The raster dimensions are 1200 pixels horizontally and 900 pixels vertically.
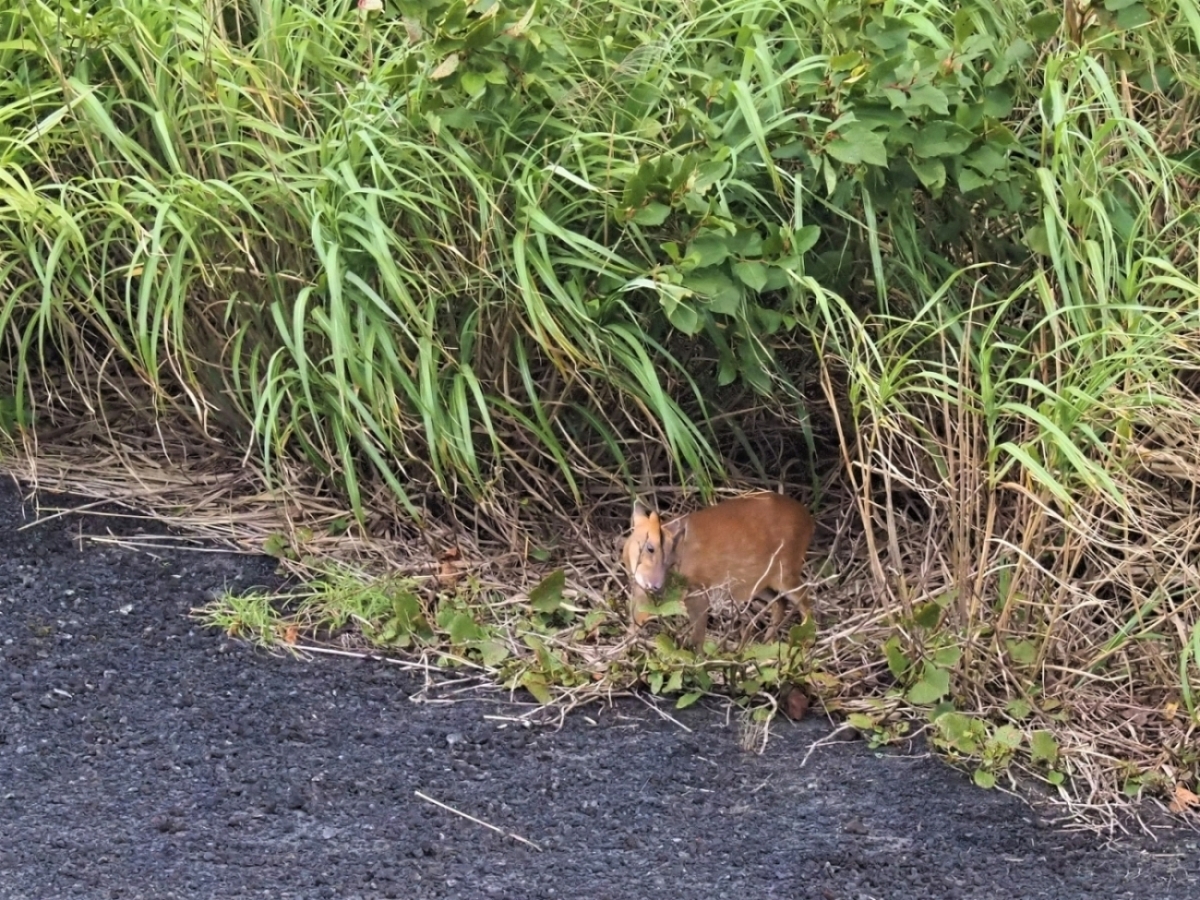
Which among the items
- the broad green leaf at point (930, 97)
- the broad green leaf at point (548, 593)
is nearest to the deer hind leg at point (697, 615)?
the broad green leaf at point (548, 593)

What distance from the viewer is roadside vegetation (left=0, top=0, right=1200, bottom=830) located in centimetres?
289

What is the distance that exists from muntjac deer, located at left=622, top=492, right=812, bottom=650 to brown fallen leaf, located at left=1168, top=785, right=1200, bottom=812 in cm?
90

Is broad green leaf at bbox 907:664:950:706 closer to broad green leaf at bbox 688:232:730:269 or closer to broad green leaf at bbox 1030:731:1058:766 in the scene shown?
broad green leaf at bbox 1030:731:1058:766

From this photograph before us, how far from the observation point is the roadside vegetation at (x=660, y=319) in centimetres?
289

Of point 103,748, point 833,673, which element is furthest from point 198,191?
point 833,673

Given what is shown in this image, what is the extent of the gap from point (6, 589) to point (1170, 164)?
287 cm

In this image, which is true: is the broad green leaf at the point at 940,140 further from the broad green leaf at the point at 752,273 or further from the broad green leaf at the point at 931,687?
the broad green leaf at the point at 931,687

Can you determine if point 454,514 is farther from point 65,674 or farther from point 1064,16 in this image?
point 1064,16

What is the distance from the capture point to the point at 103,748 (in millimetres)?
2834

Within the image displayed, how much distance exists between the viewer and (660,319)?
3.36m

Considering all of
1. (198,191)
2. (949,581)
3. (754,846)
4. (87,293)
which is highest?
(198,191)

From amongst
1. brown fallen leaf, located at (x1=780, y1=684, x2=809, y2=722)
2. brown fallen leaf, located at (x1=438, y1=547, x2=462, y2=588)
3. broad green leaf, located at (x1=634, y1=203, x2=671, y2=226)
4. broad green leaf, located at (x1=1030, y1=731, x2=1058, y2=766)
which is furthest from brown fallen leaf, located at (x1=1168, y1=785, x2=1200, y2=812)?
brown fallen leaf, located at (x1=438, y1=547, x2=462, y2=588)

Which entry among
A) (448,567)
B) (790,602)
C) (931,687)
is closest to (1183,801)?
(931,687)

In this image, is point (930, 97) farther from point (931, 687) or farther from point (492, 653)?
point (492, 653)
